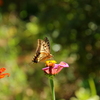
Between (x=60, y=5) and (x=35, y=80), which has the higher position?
(x=60, y=5)

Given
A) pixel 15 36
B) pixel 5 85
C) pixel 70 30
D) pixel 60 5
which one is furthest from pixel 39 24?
pixel 15 36

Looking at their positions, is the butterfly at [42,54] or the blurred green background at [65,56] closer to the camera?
the butterfly at [42,54]

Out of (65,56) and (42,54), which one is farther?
(65,56)

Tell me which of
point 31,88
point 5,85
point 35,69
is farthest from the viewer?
point 35,69

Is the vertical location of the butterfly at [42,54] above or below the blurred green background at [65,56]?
below

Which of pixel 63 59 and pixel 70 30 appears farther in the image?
pixel 63 59

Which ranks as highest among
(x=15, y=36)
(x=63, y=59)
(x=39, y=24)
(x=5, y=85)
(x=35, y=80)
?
(x=15, y=36)

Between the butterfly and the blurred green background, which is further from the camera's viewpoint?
the blurred green background

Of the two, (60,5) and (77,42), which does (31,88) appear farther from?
(60,5)

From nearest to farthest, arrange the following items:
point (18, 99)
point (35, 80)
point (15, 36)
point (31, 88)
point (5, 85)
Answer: point (18, 99), point (5, 85), point (31, 88), point (35, 80), point (15, 36)

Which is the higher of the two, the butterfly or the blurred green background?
the blurred green background

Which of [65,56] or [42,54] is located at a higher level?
[65,56]
